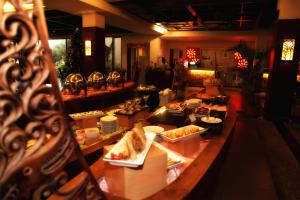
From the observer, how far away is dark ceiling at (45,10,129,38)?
813 cm

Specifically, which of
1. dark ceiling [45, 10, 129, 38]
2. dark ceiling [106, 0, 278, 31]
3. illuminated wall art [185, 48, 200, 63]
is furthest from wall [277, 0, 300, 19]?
illuminated wall art [185, 48, 200, 63]

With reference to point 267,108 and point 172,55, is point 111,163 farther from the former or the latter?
point 172,55

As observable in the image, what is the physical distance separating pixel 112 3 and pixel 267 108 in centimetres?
541

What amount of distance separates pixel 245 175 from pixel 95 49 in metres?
5.94

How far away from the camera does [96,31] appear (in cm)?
704

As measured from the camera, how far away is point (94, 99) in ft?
13.4

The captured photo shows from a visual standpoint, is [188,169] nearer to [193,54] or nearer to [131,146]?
[131,146]

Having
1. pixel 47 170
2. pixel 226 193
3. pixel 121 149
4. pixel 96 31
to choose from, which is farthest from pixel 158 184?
pixel 96 31

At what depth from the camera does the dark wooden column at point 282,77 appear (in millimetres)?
5797

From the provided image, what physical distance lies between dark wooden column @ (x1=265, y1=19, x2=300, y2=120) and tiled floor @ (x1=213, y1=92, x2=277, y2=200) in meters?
2.72

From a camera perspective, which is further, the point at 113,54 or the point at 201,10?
the point at 113,54

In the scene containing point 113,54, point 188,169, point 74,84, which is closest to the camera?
point 188,169

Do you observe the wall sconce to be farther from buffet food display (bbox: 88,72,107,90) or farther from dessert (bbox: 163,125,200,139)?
dessert (bbox: 163,125,200,139)

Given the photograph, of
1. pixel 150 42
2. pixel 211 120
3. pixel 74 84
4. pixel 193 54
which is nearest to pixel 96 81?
pixel 74 84
